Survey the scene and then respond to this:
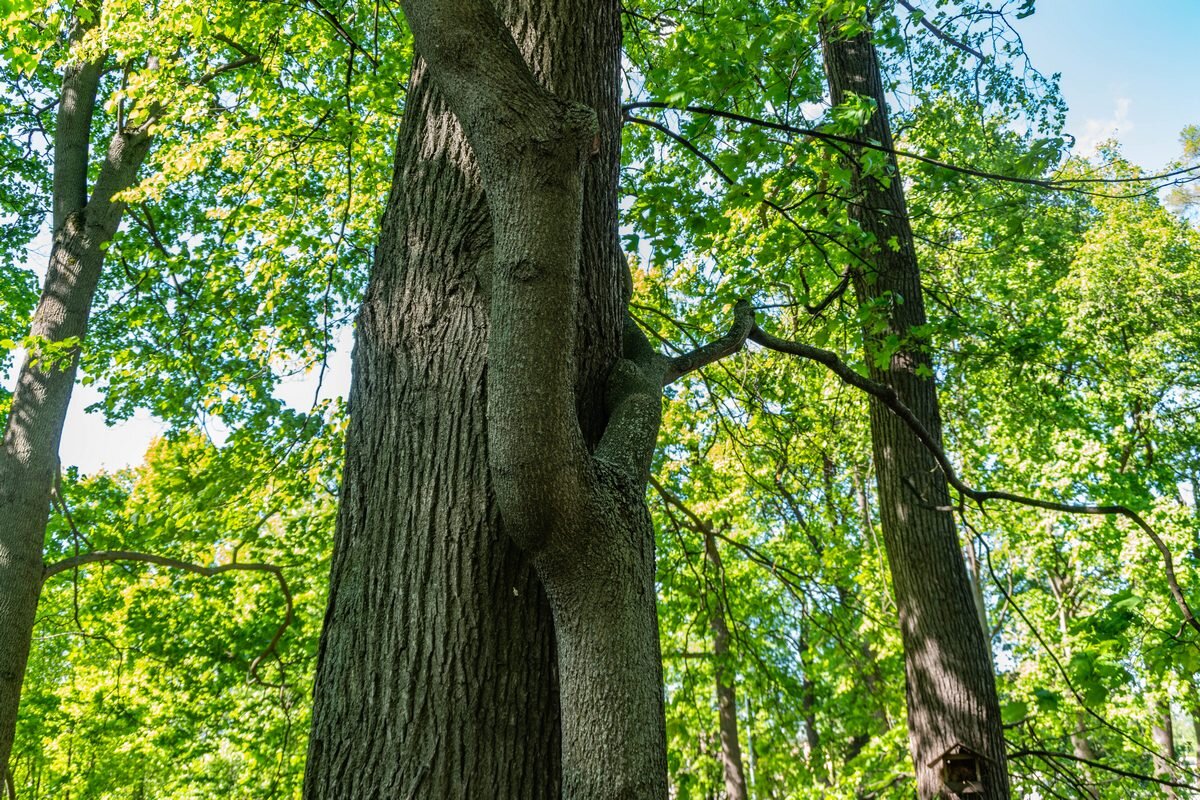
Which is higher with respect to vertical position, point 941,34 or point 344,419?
point 941,34

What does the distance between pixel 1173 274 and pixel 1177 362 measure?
232cm

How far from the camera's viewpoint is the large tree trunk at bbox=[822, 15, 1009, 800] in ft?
16.2

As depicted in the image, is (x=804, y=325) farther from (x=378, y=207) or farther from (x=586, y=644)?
(x=586, y=644)

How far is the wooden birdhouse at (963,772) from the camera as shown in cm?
478

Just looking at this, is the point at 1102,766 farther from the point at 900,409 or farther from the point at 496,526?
the point at 496,526

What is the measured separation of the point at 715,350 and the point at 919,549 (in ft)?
11.6

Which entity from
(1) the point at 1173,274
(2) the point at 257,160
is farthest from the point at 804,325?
(1) the point at 1173,274

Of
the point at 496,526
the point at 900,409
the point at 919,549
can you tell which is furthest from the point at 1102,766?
the point at 496,526

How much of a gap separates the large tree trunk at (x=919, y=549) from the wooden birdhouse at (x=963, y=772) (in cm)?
4

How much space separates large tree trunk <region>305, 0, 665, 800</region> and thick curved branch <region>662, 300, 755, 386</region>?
0.38 metres

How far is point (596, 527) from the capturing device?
1703 millimetres

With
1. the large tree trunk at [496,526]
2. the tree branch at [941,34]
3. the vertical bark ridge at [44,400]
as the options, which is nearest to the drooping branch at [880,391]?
the large tree trunk at [496,526]

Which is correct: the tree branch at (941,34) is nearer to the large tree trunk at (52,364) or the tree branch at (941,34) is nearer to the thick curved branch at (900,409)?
the thick curved branch at (900,409)

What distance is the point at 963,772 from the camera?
4.80m
